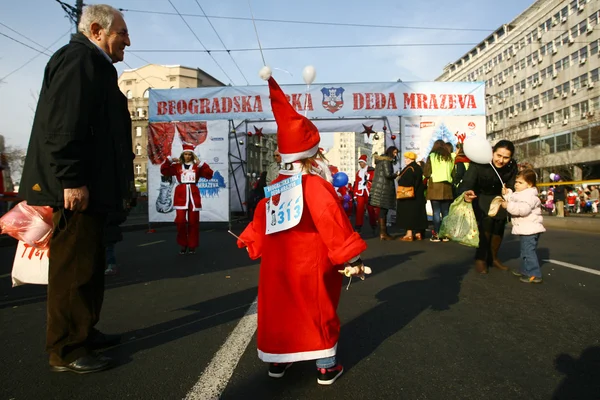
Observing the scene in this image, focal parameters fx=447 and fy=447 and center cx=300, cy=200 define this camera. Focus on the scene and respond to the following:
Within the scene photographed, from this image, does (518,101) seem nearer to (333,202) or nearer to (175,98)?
(175,98)

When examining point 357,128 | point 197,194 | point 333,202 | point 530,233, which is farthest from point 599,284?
point 357,128

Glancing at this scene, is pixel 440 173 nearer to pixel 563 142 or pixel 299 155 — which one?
pixel 299 155

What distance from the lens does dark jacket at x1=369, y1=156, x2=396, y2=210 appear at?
9945 mm

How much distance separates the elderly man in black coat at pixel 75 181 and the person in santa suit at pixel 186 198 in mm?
5220

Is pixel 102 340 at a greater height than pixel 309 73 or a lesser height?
lesser

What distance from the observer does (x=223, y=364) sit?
267cm

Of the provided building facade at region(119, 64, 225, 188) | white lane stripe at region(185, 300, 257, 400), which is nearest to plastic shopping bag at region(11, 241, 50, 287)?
white lane stripe at region(185, 300, 257, 400)

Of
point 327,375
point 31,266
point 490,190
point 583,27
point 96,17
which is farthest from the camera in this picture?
point 583,27

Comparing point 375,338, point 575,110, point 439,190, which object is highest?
point 575,110

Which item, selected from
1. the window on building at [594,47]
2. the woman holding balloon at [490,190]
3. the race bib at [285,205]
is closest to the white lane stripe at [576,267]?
the woman holding balloon at [490,190]

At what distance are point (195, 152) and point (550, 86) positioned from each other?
182 ft

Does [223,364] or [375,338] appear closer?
[223,364]

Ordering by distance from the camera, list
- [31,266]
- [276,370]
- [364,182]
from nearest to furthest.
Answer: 1. [276,370]
2. [31,266]
3. [364,182]

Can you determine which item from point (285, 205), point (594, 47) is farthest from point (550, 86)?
point (285, 205)
